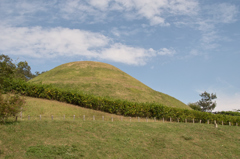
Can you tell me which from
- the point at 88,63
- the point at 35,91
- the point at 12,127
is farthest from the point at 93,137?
the point at 88,63

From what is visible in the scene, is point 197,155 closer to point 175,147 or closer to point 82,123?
point 175,147

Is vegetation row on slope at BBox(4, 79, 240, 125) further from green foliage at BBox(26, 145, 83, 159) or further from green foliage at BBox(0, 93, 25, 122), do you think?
green foliage at BBox(26, 145, 83, 159)

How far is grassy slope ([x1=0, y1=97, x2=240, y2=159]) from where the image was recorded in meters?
22.3

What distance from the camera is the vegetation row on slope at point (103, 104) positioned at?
5275cm

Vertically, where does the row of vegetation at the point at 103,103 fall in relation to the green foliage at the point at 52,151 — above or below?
above

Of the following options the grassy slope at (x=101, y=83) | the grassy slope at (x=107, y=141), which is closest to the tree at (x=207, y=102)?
the grassy slope at (x=101, y=83)

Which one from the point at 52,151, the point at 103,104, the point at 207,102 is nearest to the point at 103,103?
the point at 103,104

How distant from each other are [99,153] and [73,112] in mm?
25804

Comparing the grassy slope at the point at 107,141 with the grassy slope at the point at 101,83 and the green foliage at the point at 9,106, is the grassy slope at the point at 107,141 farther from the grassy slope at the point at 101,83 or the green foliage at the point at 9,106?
the grassy slope at the point at 101,83

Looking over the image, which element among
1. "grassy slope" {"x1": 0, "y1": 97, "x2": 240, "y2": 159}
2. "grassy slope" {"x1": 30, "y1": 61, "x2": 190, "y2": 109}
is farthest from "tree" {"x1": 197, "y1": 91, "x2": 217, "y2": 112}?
"grassy slope" {"x1": 0, "y1": 97, "x2": 240, "y2": 159}

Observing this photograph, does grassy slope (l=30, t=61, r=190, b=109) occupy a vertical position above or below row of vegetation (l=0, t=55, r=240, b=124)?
above

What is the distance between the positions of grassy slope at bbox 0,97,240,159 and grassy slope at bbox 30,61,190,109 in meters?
31.6

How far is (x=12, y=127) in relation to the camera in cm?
2675

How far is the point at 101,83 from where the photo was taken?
78.8 meters
